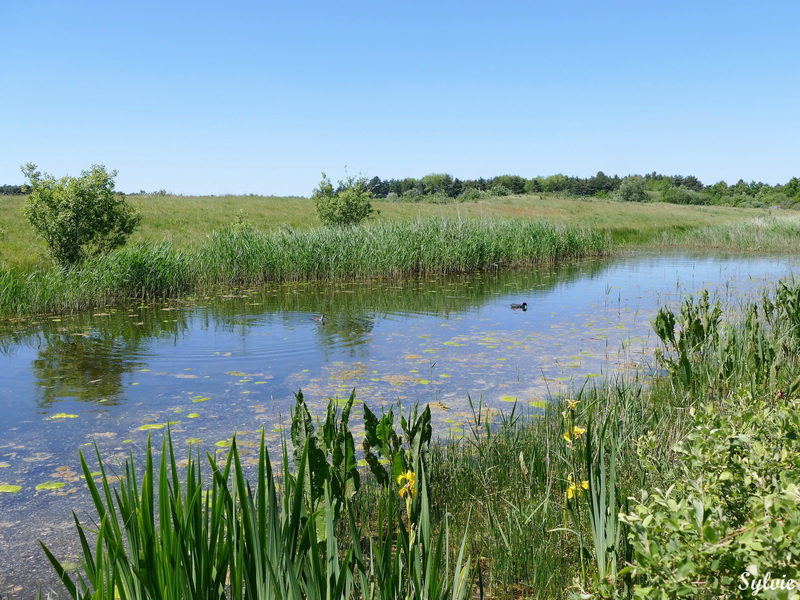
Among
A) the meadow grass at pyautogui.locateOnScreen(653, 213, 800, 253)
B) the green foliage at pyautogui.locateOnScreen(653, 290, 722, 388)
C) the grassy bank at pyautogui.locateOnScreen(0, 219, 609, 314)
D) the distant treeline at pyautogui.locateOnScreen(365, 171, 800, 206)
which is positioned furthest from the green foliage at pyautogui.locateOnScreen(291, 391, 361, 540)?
the distant treeline at pyautogui.locateOnScreen(365, 171, 800, 206)

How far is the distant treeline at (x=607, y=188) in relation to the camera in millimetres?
67562

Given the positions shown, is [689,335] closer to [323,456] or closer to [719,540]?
[323,456]

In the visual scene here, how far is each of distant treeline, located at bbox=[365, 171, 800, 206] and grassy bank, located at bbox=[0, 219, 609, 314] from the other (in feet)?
112

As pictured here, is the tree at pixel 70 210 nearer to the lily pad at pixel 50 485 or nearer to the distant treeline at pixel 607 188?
the lily pad at pixel 50 485

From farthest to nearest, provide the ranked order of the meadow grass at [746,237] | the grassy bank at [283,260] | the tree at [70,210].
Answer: the meadow grass at [746,237]
the tree at [70,210]
the grassy bank at [283,260]

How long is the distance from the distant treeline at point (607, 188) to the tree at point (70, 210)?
135ft

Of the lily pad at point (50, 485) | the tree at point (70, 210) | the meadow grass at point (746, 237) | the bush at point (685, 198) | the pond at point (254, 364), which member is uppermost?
the bush at point (685, 198)

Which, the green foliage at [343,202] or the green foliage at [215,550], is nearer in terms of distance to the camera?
the green foliage at [215,550]

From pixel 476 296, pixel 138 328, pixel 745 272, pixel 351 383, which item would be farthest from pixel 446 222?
pixel 351 383

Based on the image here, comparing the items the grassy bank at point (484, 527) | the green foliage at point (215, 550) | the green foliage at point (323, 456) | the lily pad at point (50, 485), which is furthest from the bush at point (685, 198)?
the green foliage at point (215, 550)

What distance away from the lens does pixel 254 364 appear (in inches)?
299

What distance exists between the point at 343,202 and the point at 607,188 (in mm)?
66831

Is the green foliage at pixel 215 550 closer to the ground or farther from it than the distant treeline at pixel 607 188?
closer to the ground

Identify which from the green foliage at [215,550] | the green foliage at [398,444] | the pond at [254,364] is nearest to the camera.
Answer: the green foliage at [215,550]
